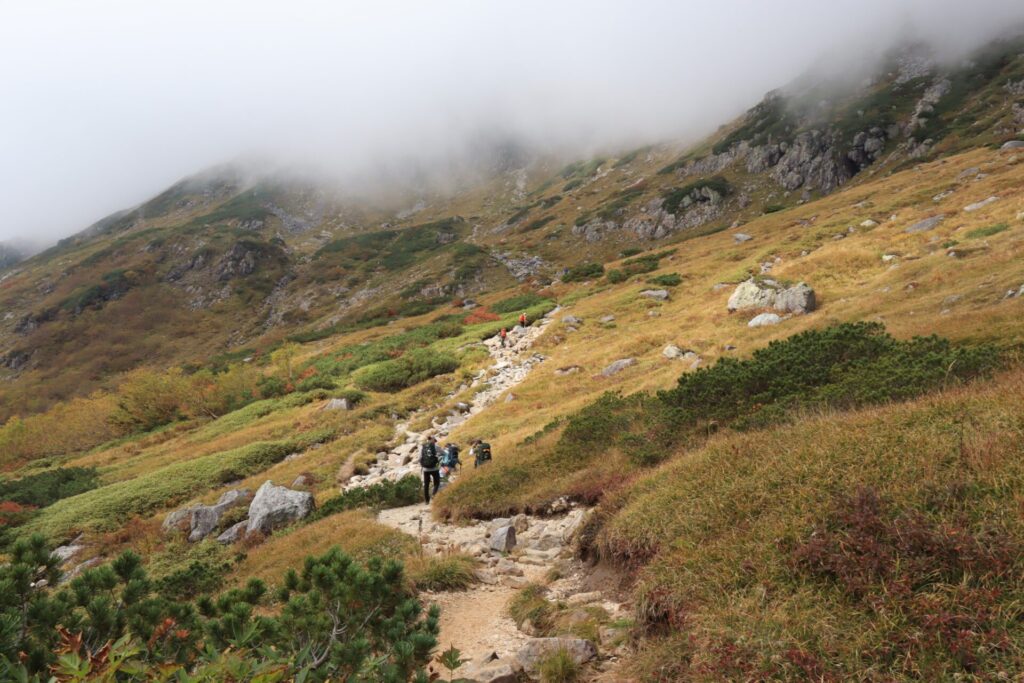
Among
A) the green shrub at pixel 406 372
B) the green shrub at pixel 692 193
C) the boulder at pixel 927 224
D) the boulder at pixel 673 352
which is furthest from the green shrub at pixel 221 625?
the green shrub at pixel 692 193

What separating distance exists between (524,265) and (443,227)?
62503mm

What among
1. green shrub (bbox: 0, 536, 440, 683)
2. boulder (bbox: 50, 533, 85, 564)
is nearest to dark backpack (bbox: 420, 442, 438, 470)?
green shrub (bbox: 0, 536, 440, 683)

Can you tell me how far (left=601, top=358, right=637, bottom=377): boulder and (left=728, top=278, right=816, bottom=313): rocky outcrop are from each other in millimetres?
8238

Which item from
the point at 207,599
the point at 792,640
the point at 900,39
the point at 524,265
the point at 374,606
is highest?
the point at 900,39

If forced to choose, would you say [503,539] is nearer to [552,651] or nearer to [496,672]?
→ [552,651]

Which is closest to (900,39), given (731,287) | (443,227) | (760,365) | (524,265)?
(524,265)

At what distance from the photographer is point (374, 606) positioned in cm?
502

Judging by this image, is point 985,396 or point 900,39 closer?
point 985,396

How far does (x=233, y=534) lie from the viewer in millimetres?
17312

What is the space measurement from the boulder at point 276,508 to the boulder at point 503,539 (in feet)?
28.1

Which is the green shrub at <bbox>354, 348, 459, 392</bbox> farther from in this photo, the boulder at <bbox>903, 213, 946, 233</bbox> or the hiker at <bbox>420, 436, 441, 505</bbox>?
the boulder at <bbox>903, 213, 946, 233</bbox>

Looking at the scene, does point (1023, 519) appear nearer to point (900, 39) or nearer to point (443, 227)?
point (443, 227)

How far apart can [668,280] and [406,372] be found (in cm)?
2385

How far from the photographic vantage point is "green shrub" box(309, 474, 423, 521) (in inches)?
666
